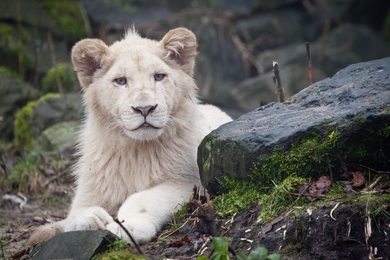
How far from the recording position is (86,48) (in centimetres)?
536

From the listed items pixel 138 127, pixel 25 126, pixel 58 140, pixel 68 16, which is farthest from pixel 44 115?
pixel 138 127

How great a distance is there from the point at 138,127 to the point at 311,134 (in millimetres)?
1567

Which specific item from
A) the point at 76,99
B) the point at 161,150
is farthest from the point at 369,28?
the point at 161,150

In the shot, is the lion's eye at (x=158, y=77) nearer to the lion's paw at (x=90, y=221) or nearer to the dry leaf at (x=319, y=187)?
the lion's paw at (x=90, y=221)

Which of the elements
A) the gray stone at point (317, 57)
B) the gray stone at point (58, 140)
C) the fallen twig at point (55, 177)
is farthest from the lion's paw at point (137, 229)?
the gray stone at point (317, 57)

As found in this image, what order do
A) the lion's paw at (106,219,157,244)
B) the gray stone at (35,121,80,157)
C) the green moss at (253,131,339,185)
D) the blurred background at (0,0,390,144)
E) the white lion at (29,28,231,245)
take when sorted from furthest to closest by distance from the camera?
the blurred background at (0,0,390,144), the gray stone at (35,121,80,157), the white lion at (29,28,231,245), the lion's paw at (106,219,157,244), the green moss at (253,131,339,185)

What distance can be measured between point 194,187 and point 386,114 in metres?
1.79

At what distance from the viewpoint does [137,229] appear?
4383 millimetres

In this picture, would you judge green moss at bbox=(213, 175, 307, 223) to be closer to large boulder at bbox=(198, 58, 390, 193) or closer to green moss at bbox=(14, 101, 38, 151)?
large boulder at bbox=(198, 58, 390, 193)

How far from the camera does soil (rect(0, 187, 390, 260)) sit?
3.52m

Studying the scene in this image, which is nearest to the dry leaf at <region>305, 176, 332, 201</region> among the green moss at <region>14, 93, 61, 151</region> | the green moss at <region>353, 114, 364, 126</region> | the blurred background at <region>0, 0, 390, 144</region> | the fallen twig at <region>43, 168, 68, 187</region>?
the green moss at <region>353, 114, 364, 126</region>

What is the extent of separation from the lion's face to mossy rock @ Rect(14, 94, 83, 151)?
13.4ft

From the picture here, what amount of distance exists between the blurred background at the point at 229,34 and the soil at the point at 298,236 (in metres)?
7.55

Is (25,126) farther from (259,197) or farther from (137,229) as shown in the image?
(259,197)
